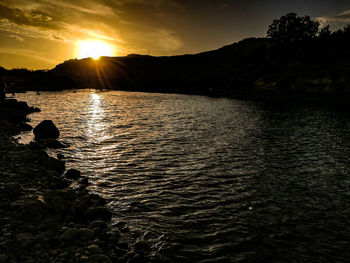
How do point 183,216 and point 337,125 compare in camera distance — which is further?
point 337,125

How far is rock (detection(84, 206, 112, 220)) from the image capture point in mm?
9531

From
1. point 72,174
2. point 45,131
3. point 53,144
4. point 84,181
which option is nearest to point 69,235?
point 84,181

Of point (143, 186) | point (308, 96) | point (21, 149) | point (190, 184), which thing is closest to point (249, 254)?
point (190, 184)

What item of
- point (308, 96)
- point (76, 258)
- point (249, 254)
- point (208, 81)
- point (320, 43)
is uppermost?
point (320, 43)

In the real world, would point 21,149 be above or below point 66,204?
above

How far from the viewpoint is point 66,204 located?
9.73 meters

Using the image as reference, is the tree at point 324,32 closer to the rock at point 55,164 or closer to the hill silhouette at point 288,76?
the hill silhouette at point 288,76

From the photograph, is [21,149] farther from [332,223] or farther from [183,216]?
[332,223]

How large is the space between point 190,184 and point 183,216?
3.46 meters

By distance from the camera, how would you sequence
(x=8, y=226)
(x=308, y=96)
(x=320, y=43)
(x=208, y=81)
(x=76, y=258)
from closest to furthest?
(x=76, y=258) → (x=8, y=226) → (x=308, y=96) → (x=320, y=43) → (x=208, y=81)

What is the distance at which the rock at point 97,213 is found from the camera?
9.53 meters

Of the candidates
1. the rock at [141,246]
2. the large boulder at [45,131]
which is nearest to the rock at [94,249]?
the rock at [141,246]

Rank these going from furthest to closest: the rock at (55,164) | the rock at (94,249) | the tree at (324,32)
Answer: the tree at (324,32), the rock at (55,164), the rock at (94,249)

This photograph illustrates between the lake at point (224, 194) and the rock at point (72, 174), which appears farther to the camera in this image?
the rock at point (72, 174)
